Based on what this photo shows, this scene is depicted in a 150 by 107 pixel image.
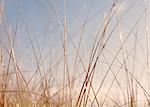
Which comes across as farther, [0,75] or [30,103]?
[0,75]

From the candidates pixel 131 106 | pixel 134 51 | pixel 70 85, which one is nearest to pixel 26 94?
pixel 70 85

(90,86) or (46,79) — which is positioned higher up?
(46,79)

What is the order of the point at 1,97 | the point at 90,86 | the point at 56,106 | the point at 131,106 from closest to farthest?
1. the point at 1,97
2. the point at 90,86
3. the point at 131,106
4. the point at 56,106

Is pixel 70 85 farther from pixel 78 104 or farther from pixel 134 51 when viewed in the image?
pixel 134 51

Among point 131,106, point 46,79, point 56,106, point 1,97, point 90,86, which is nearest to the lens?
point 1,97

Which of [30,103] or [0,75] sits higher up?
[0,75]

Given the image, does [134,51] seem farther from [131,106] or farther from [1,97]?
[1,97]

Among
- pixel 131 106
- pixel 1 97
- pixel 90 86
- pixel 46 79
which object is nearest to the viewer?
pixel 1 97

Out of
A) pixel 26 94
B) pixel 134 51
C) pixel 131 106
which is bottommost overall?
pixel 131 106

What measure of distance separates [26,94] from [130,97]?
25.1 inches

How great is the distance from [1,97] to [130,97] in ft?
2.66

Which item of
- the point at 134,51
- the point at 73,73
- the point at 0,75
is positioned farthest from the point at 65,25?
the point at 134,51

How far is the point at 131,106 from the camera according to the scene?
2043 mm

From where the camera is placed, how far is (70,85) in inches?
80.8
